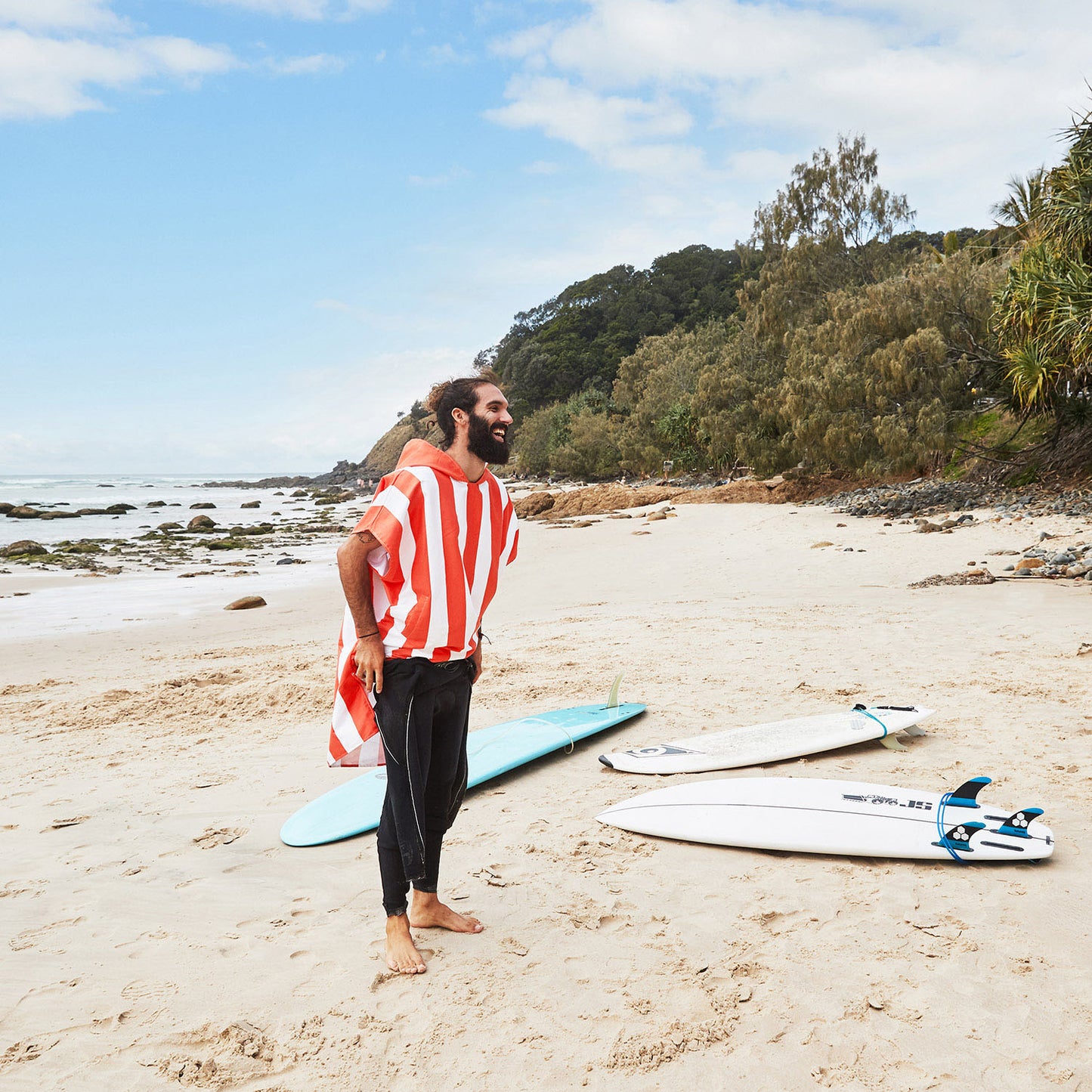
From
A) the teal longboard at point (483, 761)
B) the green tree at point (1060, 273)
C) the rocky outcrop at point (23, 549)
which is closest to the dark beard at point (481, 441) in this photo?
the teal longboard at point (483, 761)

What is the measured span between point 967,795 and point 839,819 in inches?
18.1

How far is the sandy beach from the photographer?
197 centimetres

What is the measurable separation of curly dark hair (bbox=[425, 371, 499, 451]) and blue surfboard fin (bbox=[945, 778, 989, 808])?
222 cm

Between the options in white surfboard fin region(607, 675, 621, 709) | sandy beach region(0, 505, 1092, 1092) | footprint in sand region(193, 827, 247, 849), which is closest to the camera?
sandy beach region(0, 505, 1092, 1092)

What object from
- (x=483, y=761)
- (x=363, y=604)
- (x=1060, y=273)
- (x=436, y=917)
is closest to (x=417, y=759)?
(x=363, y=604)

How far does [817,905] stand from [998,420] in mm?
17852

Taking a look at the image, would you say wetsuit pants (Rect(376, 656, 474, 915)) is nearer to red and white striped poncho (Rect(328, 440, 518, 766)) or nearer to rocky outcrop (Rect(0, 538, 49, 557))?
red and white striped poncho (Rect(328, 440, 518, 766))

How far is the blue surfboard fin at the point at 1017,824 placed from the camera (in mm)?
2768

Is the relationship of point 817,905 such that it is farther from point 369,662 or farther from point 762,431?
point 762,431

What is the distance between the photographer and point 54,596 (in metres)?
12.3

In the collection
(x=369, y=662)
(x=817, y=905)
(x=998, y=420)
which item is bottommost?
(x=817, y=905)

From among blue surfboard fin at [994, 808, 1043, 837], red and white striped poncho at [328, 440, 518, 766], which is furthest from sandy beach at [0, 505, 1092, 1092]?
red and white striped poncho at [328, 440, 518, 766]

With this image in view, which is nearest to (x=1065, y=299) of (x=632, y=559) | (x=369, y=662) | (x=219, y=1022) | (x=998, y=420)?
(x=632, y=559)

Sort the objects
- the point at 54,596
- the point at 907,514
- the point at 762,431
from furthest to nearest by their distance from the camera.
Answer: the point at 762,431 < the point at 907,514 < the point at 54,596
